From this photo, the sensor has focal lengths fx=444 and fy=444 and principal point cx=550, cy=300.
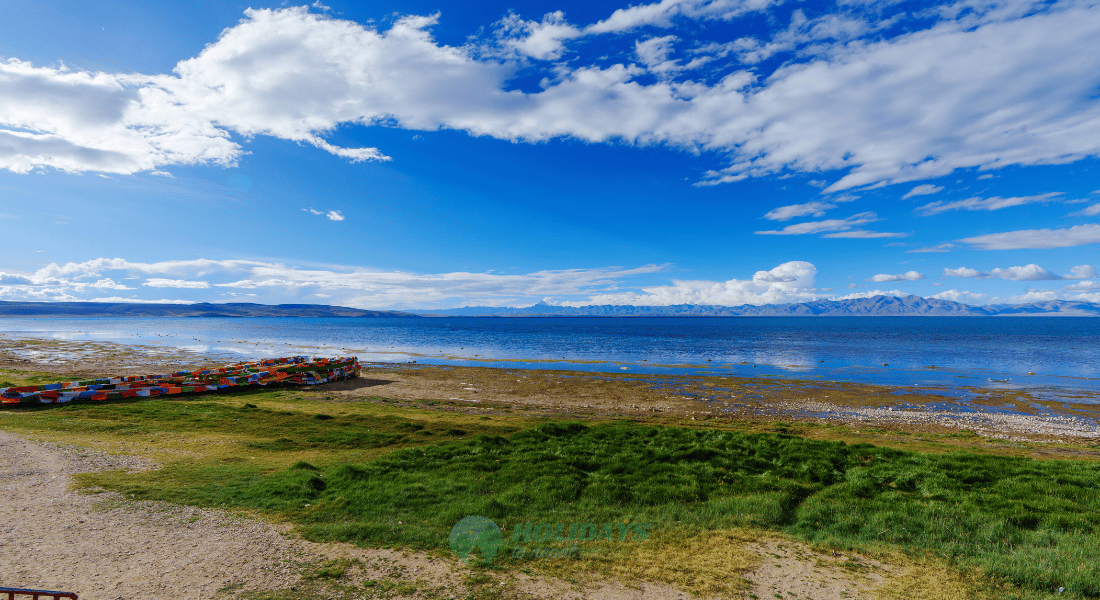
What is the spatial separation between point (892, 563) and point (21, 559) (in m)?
20.5

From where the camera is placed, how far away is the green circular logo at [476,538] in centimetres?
1115

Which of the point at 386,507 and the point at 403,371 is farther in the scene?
the point at 403,371

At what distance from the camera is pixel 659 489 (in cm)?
1505

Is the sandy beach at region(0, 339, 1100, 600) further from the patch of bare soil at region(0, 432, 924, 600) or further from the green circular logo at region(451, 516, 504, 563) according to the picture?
the green circular logo at region(451, 516, 504, 563)

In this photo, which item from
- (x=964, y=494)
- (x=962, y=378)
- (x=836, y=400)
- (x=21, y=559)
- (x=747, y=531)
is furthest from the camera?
(x=962, y=378)

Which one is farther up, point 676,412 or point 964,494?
point 964,494

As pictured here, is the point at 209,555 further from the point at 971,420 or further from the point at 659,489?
the point at 971,420

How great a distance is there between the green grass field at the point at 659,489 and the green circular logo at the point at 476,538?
1.14ft

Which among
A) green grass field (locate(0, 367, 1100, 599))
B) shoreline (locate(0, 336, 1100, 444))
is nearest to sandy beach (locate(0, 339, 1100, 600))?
green grass field (locate(0, 367, 1100, 599))

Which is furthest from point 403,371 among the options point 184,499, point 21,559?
point 21,559

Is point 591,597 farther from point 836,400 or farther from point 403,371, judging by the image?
point 403,371

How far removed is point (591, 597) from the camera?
9.39m

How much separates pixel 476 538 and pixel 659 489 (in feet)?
21.5

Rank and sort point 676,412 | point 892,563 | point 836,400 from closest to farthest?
1. point 892,563
2. point 676,412
3. point 836,400
